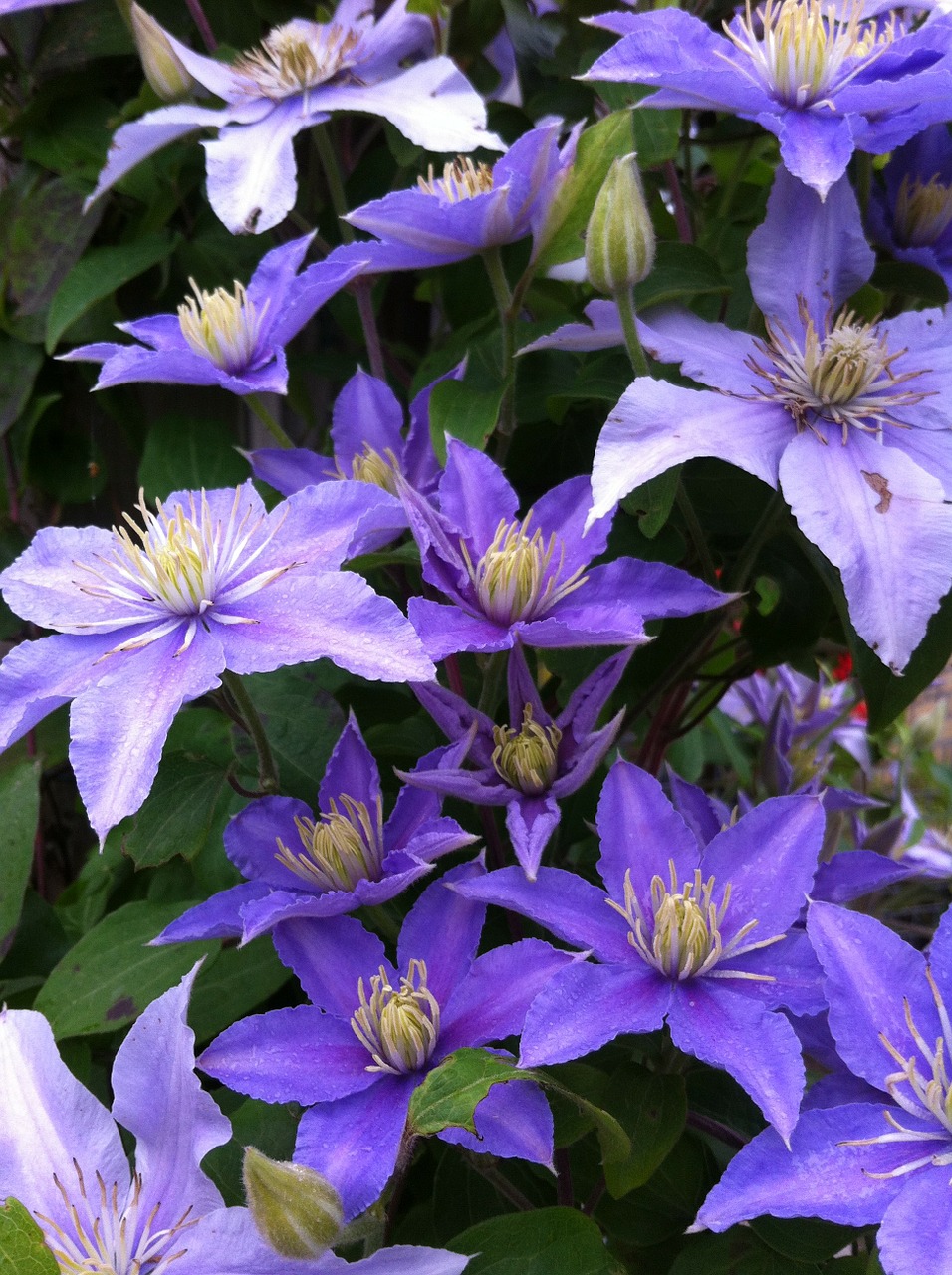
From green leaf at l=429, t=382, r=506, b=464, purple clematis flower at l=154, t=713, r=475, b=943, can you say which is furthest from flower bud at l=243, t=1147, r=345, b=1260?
green leaf at l=429, t=382, r=506, b=464

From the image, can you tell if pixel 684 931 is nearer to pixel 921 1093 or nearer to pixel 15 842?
pixel 921 1093

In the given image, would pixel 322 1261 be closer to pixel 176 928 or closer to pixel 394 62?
pixel 176 928

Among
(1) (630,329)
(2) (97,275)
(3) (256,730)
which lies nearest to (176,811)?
(3) (256,730)

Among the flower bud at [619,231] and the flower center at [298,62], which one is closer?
the flower bud at [619,231]

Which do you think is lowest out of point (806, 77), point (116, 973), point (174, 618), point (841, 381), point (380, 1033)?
point (116, 973)

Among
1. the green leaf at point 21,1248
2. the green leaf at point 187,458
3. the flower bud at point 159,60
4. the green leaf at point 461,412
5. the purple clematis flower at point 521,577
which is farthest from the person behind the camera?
the green leaf at point 187,458

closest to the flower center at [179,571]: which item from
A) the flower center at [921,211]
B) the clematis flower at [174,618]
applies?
the clematis flower at [174,618]

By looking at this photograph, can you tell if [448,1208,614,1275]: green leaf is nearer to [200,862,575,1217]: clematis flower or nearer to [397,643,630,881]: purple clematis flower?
[200,862,575,1217]: clematis flower

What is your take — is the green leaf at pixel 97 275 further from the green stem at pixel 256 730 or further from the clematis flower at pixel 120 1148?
the clematis flower at pixel 120 1148
